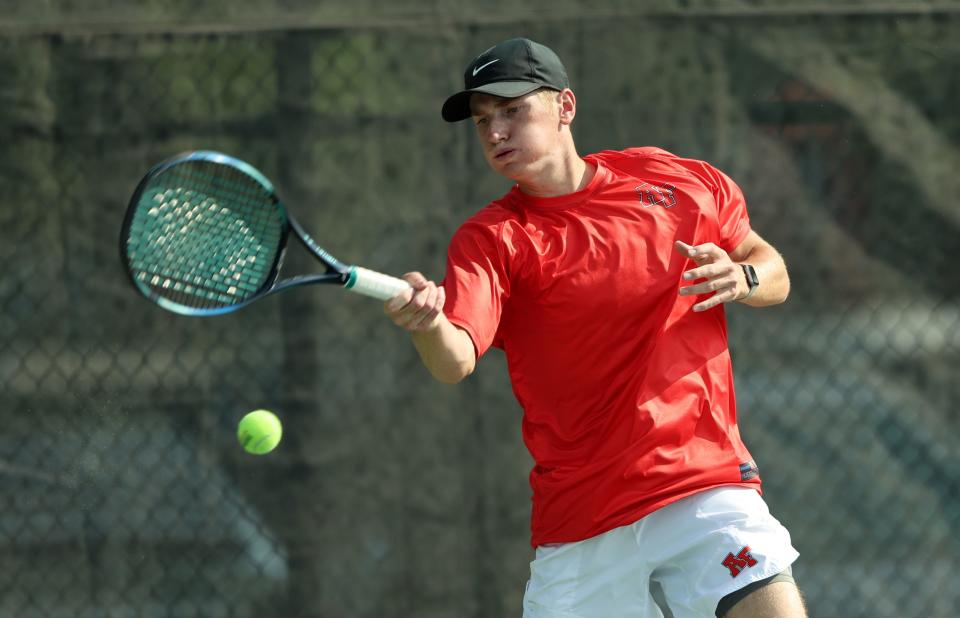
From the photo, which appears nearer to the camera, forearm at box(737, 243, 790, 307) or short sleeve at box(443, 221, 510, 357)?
short sleeve at box(443, 221, 510, 357)

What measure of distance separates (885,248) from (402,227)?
4.98ft

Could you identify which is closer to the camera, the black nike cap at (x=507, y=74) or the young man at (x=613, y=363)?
the young man at (x=613, y=363)

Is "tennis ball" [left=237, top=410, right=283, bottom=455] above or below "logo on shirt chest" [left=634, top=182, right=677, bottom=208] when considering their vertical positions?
below

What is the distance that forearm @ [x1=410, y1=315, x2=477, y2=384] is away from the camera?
2.39 m

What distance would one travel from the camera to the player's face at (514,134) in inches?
107

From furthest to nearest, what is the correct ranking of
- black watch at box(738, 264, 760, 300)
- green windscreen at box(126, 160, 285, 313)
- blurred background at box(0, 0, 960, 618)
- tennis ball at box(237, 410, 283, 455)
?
blurred background at box(0, 0, 960, 618)
tennis ball at box(237, 410, 283, 455)
black watch at box(738, 264, 760, 300)
green windscreen at box(126, 160, 285, 313)

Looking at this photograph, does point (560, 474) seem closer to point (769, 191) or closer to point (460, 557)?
point (460, 557)

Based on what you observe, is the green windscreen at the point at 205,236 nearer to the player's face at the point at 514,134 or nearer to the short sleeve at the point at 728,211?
the player's face at the point at 514,134

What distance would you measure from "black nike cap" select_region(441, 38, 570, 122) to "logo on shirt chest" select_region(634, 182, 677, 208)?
31 cm

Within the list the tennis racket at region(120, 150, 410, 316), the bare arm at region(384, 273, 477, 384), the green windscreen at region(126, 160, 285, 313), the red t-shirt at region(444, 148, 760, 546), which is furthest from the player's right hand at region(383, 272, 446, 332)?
the green windscreen at region(126, 160, 285, 313)

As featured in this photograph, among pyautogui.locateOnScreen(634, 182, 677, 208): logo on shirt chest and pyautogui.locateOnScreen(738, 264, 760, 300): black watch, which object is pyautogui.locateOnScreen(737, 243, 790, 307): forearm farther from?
pyautogui.locateOnScreen(634, 182, 677, 208): logo on shirt chest

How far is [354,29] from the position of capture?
3734 millimetres

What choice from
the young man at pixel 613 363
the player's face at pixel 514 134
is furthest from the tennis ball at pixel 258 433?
the player's face at pixel 514 134

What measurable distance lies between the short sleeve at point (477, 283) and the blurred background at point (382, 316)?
110 centimetres
